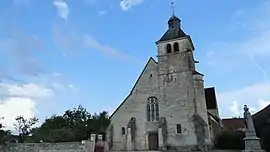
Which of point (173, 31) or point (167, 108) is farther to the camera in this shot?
point (173, 31)

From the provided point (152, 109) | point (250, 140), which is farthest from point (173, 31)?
point (250, 140)

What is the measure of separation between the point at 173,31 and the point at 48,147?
19773 mm

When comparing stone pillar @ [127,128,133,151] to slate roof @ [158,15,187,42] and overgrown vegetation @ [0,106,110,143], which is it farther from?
slate roof @ [158,15,187,42]

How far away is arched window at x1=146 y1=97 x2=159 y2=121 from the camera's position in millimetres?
33250

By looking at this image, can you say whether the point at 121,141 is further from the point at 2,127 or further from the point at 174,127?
the point at 2,127

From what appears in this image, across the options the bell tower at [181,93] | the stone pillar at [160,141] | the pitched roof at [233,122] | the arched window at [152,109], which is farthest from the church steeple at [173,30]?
the pitched roof at [233,122]

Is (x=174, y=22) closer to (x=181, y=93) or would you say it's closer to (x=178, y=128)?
(x=181, y=93)

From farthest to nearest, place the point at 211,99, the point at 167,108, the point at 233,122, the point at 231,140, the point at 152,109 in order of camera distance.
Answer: the point at 233,122 → the point at 211,99 → the point at 152,109 → the point at 167,108 → the point at 231,140

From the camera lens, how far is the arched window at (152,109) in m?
33.2

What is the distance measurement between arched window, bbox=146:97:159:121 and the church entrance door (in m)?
1.74

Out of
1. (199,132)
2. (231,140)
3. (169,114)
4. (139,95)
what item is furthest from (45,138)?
(231,140)

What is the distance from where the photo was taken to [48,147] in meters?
24.6

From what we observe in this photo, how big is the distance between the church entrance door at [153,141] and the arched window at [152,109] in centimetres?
174

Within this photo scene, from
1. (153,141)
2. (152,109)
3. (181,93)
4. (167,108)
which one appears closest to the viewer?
(181,93)
